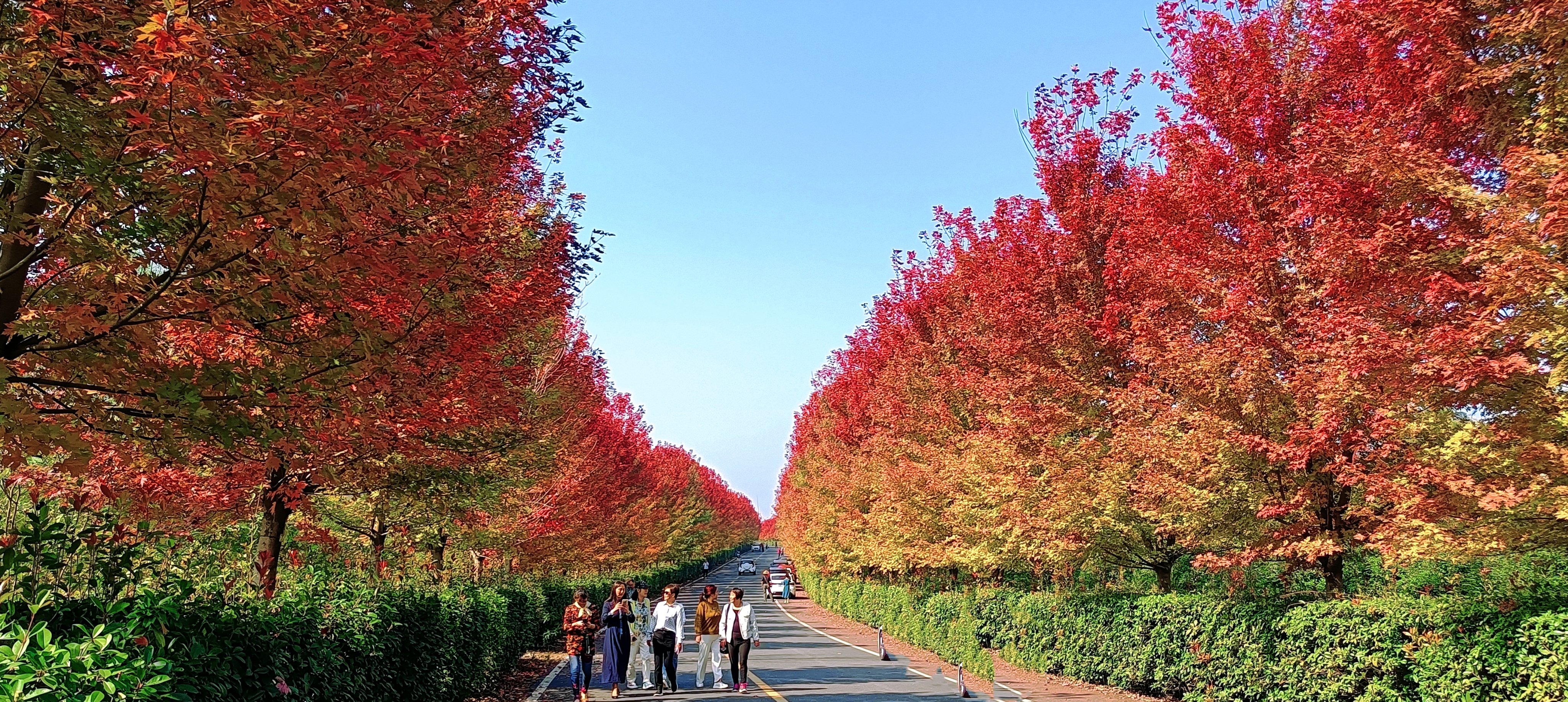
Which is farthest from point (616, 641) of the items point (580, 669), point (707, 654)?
point (707, 654)

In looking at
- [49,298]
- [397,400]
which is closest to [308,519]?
[397,400]

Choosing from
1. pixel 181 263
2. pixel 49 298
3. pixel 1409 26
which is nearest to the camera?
pixel 181 263

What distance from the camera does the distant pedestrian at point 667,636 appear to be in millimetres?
16125

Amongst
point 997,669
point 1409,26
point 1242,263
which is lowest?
point 997,669

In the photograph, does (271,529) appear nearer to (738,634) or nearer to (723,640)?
(723,640)

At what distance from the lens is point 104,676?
13.6ft

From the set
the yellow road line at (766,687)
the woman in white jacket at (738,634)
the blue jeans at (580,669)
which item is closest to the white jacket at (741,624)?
the woman in white jacket at (738,634)

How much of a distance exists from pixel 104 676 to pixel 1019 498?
15.1m

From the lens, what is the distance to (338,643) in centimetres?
847

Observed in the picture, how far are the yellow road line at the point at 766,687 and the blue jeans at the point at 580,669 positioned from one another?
2907 millimetres

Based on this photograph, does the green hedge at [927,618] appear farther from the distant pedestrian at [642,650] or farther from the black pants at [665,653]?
the distant pedestrian at [642,650]

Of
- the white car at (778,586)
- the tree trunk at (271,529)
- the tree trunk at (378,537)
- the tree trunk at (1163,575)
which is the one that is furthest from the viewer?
the white car at (778,586)

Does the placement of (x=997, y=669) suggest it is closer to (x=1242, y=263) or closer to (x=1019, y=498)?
(x=1019, y=498)

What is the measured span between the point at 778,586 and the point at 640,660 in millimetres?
44742
